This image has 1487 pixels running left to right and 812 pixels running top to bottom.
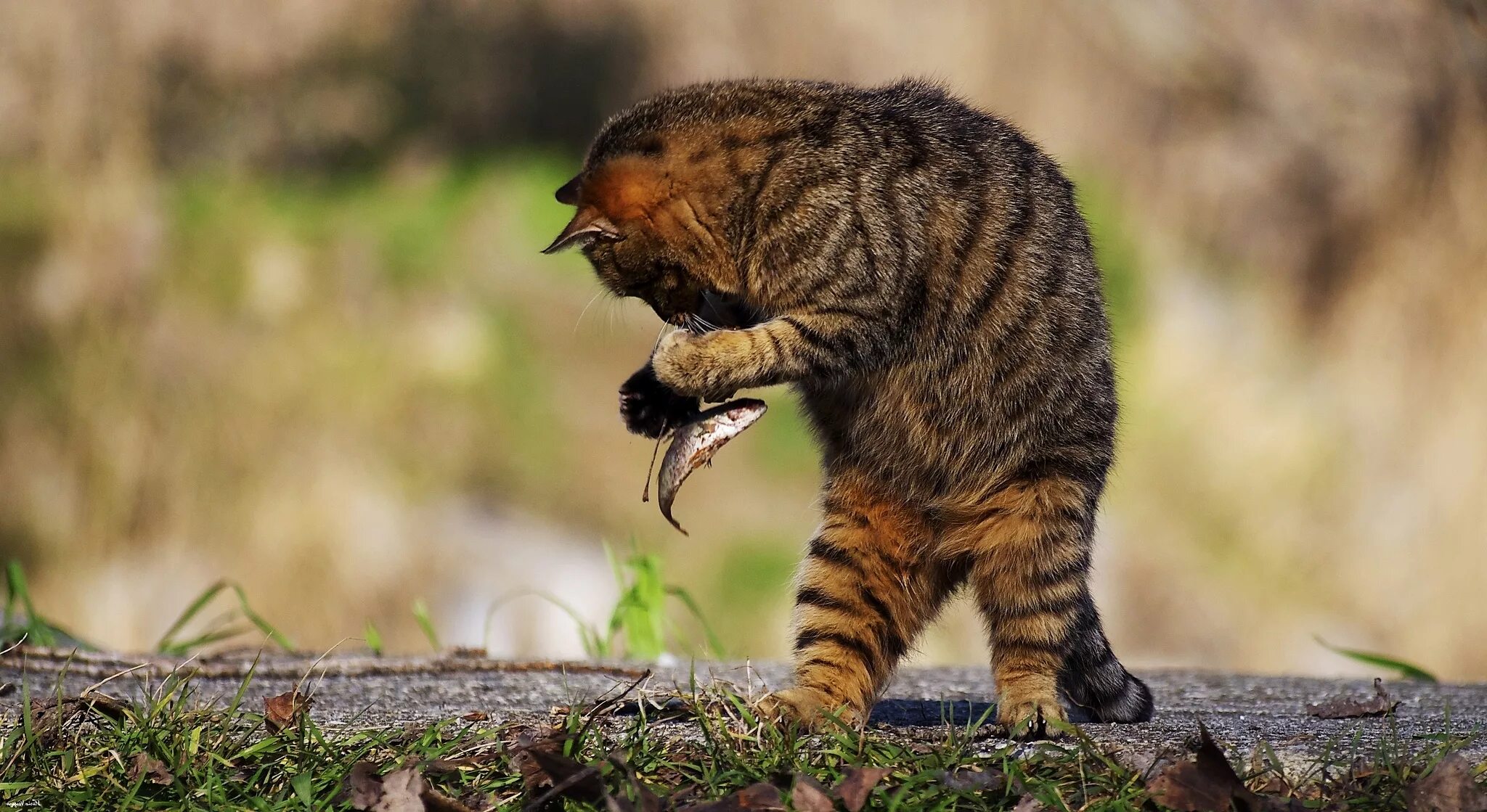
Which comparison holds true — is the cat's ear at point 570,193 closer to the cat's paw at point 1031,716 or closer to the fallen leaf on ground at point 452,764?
the fallen leaf on ground at point 452,764

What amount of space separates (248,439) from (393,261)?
992 mm

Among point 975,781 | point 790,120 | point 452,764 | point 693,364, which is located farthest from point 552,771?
point 790,120

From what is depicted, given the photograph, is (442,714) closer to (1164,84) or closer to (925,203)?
(925,203)

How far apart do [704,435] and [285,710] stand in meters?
0.87

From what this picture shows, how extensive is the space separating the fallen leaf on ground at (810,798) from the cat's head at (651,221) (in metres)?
1.06

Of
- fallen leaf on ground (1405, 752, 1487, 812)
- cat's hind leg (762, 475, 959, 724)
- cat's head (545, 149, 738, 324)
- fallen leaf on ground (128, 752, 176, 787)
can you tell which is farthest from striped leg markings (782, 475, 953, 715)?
fallen leaf on ground (128, 752, 176, 787)

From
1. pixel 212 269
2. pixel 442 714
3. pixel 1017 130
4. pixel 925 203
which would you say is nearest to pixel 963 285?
pixel 925 203

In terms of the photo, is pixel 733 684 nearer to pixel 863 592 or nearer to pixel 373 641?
pixel 863 592

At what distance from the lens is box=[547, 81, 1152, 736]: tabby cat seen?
8.34 ft

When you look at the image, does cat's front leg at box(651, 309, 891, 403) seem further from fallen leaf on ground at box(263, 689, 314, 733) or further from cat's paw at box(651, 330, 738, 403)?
fallen leaf on ground at box(263, 689, 314, 733)

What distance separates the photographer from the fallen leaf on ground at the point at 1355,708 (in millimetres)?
2650

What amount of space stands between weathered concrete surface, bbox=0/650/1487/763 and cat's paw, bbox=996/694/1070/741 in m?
0.07

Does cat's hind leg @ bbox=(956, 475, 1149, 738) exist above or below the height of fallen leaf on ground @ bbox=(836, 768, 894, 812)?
above

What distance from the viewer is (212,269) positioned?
5.95 metres
